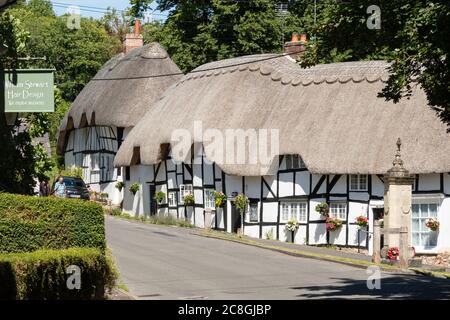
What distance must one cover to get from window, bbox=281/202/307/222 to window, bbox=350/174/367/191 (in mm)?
2529

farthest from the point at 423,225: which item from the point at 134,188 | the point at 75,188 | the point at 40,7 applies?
the point at 40,7

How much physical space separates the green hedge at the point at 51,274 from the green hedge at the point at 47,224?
1038 millimetres

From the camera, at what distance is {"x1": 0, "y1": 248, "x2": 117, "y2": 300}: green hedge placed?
1870 cm

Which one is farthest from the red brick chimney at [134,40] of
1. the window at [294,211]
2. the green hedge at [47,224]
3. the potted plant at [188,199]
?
the green hedge at [47,224]

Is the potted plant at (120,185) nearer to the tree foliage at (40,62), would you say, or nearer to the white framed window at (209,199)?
the tree foliage at (40,62)

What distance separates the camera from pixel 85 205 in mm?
22641

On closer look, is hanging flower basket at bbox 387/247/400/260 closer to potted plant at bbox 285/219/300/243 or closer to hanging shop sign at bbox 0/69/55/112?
potted plant at bbox 285/219/300/243

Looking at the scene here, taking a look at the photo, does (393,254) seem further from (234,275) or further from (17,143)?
(17,143)

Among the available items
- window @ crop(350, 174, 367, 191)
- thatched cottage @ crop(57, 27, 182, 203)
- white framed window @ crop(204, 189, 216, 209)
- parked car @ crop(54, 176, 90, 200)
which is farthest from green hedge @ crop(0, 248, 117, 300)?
thatched cottage @ crop(57, 27, 182, 203)

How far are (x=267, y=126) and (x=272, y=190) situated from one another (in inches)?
108

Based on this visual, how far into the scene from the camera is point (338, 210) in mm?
42031

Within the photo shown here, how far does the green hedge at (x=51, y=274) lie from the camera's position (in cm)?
1870
